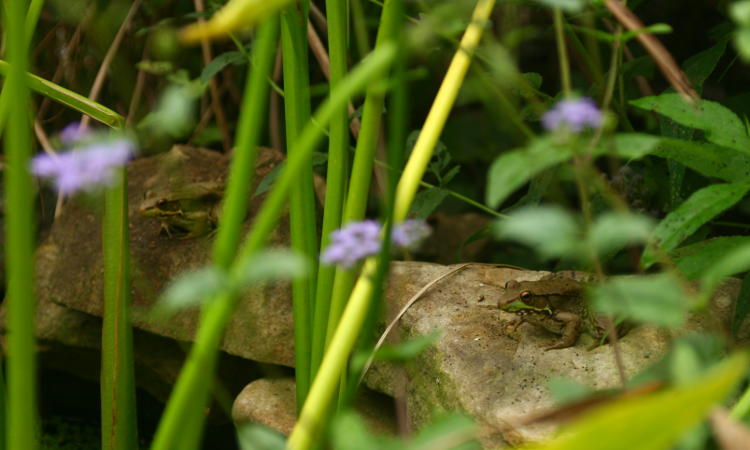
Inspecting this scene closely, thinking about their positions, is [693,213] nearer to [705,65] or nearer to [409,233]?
[409,233]

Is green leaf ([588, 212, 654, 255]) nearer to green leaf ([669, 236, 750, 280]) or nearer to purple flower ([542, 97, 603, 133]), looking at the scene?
purple flower ([542, 97, 603, 133])

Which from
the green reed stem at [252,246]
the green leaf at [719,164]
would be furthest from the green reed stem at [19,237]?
the green leaf at [719,164]

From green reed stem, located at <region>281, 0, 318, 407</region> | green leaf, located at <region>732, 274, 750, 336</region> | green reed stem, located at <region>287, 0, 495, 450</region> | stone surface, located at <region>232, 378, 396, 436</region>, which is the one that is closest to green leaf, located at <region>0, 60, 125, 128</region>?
green reed stem, located at <region>281, 0, 318, 407</region>

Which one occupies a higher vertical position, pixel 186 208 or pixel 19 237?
pixel 186 208

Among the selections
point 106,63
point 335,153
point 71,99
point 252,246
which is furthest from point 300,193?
point 106,63

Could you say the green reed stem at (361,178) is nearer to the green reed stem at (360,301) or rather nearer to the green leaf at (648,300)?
the green reed stem at (360,301)

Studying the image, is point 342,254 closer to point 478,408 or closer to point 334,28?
point 334,28

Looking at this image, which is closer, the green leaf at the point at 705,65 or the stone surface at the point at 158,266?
the green leaf at the point at 705,65
